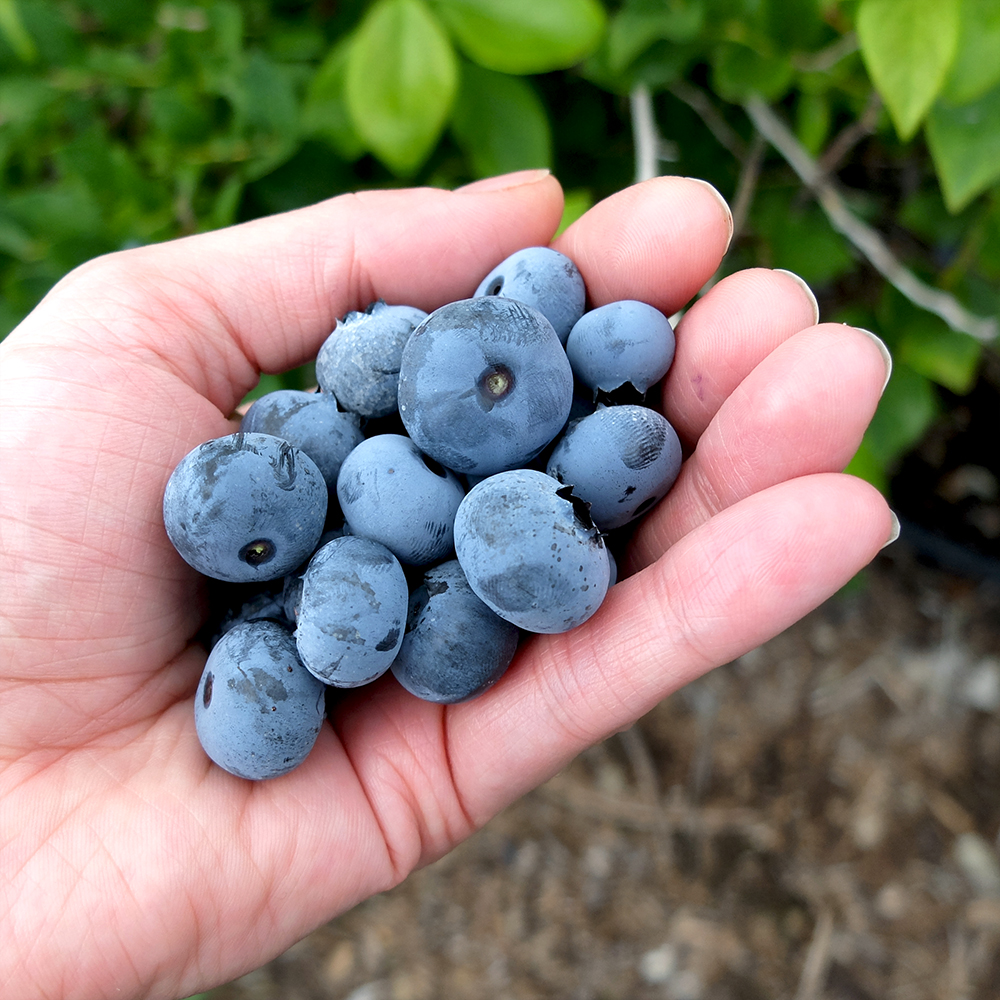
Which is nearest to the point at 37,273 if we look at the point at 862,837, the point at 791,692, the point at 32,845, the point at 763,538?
the point at 32,845

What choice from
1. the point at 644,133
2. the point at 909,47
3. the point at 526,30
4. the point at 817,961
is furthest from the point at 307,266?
the point at 817,961

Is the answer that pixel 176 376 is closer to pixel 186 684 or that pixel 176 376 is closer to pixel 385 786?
pixel 186 684

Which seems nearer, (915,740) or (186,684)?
(186,684)

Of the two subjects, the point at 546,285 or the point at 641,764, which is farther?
the point at 641,764

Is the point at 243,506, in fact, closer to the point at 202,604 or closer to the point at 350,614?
the point at 350,614

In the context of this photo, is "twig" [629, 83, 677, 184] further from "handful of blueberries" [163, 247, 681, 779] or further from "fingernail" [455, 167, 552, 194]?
"handful of blueberries" [163, 247, 681, 779]

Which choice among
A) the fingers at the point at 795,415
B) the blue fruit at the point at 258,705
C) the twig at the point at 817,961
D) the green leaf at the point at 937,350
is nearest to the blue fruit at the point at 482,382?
the fingers at the point at 795,415
